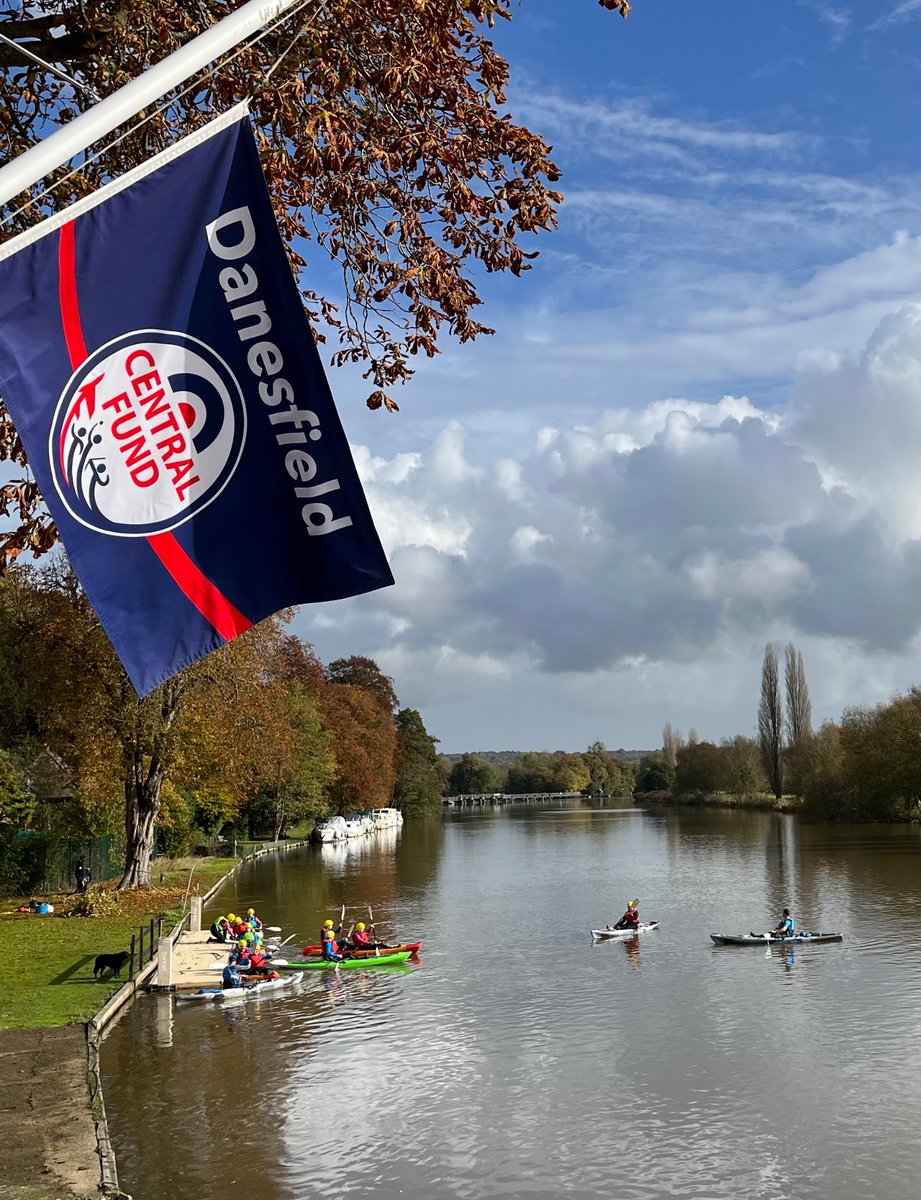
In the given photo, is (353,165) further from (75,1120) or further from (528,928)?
(528,928)

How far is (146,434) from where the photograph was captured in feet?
20.2

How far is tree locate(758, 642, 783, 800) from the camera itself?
11606 cm

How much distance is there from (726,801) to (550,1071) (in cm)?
10994

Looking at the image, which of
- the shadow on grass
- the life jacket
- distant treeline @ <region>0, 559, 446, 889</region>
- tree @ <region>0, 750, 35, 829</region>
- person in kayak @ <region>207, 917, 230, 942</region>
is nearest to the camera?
the shadow on grass

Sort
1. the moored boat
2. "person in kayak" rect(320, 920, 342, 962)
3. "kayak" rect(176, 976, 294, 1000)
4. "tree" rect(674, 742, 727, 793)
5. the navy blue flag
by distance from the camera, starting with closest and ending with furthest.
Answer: the navy blue flag < "kayak" rect(176, 976, 294, 1000) < "person in kayak" rect(320, 920, 342, 962) < the moored boat < "tree" rect(674, 742, 727, 793)

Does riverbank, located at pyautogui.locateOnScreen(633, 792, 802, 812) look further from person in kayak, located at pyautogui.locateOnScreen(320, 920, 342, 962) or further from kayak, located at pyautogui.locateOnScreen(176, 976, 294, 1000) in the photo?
kayak, located at pyautogui.locateOnScreen(176, 976, 294, 1000)

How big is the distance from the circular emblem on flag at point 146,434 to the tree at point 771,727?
115 meters

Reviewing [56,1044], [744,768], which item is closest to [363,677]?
[744,768]

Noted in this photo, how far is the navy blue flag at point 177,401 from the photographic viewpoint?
603cm

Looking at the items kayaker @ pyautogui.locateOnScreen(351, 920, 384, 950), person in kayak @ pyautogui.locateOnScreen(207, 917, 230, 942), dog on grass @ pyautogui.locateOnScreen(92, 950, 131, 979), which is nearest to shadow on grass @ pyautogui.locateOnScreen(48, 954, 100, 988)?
dog on grass @ pyautogui.locateOnScreen(92, 950, 131, 979)

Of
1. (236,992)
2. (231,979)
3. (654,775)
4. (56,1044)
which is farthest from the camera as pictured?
(654,775)

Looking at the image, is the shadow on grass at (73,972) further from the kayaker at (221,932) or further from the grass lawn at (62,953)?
the kayaker at (221,932)

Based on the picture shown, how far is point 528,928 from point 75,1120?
22822 millimetres

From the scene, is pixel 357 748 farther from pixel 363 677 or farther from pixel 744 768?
pixel 744 768
